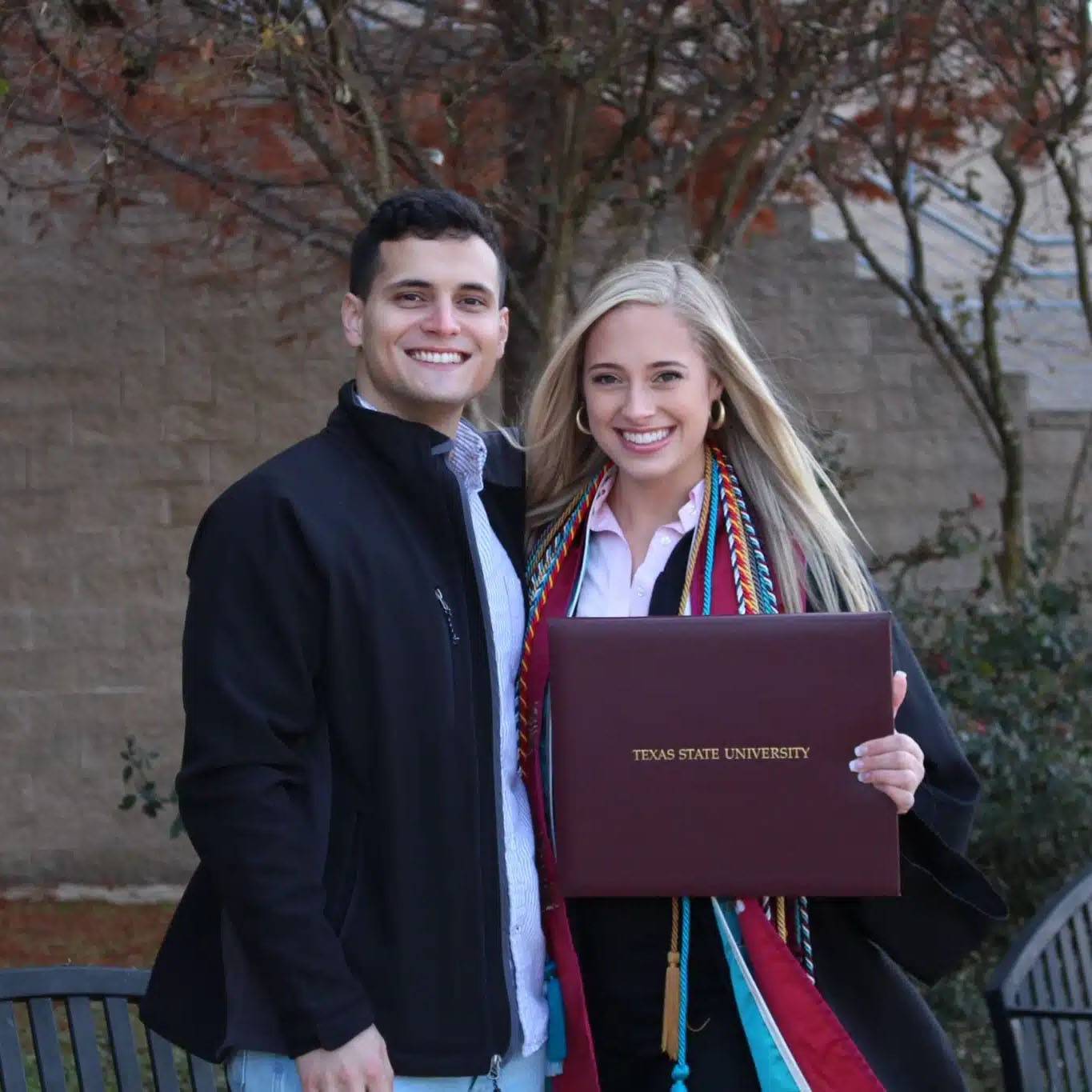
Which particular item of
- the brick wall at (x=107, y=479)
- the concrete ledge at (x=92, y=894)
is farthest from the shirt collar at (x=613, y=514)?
the concrete ledge at (x=92, y=894)

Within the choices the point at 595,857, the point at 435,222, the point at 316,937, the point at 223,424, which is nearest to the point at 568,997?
the point at 595,857

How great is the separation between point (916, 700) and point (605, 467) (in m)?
0.67

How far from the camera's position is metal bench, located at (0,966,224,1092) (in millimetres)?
2826

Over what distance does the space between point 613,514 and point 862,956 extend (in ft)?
2.70

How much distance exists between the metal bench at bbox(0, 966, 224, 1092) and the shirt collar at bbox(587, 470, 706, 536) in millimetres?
1072

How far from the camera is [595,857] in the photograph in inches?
102

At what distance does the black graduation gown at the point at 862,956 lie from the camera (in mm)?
2711

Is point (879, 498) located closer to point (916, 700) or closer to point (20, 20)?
point (20, 20)

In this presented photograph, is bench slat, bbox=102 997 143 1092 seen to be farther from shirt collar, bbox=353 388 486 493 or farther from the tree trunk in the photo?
the tree trunk

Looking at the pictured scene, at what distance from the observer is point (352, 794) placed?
2473 mm

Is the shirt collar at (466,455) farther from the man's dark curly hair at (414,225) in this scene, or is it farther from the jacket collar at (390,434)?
the man's dark curly hair at (414,225)

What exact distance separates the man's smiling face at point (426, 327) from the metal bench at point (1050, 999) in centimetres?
141

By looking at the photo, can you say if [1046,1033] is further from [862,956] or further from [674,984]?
[674,984]

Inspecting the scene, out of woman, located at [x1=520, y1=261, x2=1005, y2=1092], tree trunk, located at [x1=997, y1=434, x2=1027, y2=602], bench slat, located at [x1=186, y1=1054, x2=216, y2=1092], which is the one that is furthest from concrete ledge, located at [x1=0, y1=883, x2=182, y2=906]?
woman, located at [x1=520, y1=261, x2=1005, y2=1092]
